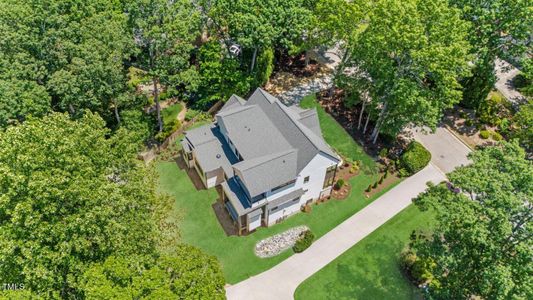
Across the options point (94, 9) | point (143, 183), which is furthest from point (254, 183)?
point (94, 9)

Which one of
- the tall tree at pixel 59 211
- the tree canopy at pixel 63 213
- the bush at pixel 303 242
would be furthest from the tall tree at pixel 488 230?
the tall tree at pixel 59 211

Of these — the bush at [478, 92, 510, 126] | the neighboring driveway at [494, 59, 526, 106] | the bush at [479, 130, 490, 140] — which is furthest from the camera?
the neighboring driveway at [494, 59, 526, 106]

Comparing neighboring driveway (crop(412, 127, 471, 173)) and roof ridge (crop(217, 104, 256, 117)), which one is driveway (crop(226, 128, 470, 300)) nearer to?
neighboring driveway (crop(412, 127, 471, 173))

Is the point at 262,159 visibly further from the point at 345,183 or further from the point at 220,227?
the point at 345,183

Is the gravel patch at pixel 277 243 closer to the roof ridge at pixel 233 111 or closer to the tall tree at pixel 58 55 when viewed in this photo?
the roof ridge at pixel 233 111

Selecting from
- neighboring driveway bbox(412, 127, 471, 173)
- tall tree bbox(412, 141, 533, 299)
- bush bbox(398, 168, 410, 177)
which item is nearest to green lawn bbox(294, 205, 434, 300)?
bush bbox(398, 168, 410, 177)

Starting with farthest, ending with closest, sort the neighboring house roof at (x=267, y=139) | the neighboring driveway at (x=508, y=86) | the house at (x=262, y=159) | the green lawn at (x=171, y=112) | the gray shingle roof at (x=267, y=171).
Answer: the neighboring driveway at (x=508, y=86), the green lawn at (x=171, y=112), the house at (x=262, y=159), the neighboring house roof at (x=267, y=139), the gray shingle roof at (x=267, y=171)
